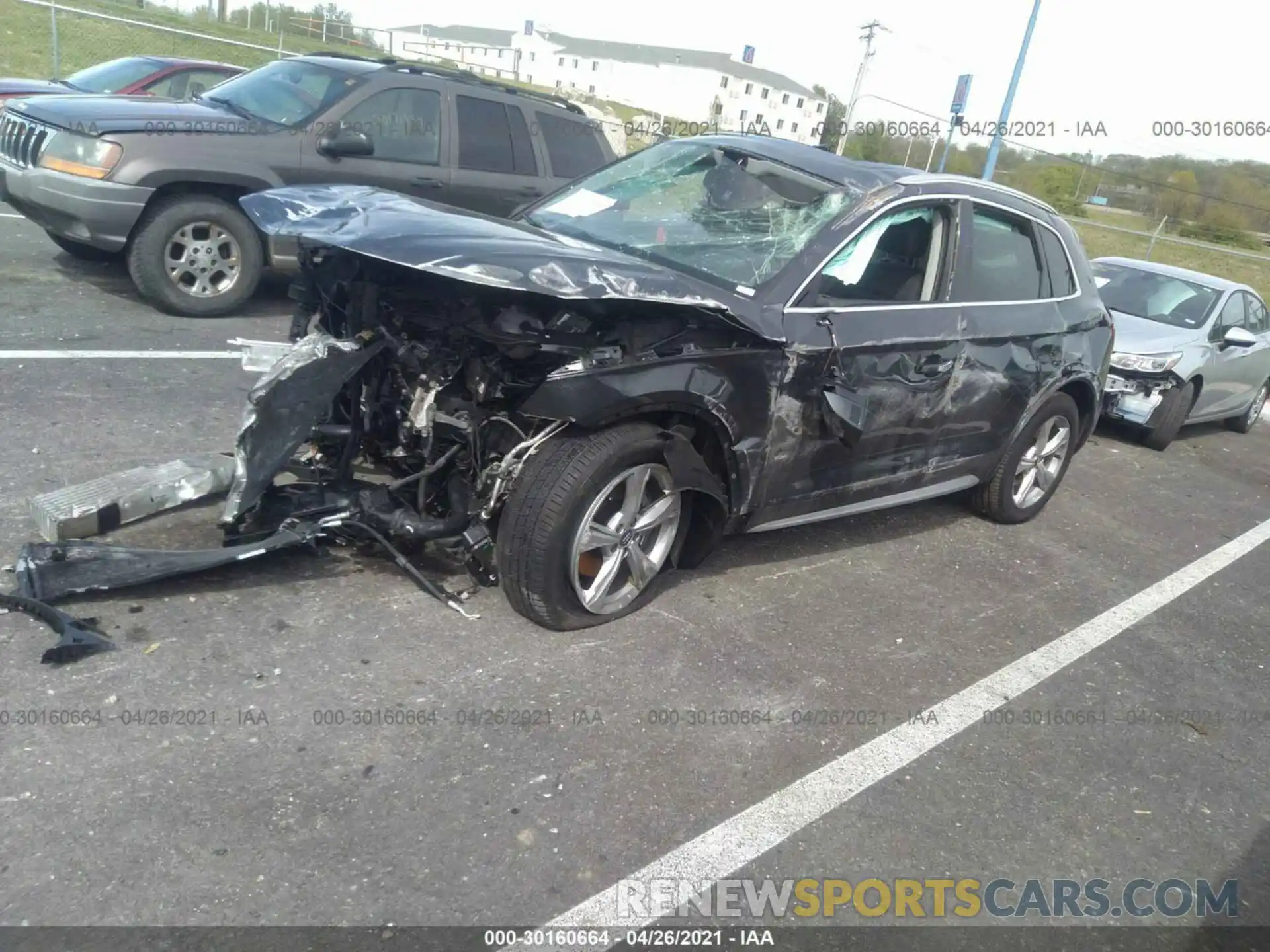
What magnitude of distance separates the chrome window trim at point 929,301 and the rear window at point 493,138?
14.6 ft

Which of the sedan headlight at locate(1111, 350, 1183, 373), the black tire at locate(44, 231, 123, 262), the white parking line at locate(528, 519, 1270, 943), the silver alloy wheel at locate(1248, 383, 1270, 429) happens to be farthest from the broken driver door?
the silver alloy wheel at locate(1248, 383, 1270, 429)

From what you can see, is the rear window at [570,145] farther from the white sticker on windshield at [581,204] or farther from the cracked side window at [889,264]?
the cracked side window at [889,264]

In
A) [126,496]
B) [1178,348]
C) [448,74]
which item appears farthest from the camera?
[1178,348]

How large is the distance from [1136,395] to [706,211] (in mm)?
5871

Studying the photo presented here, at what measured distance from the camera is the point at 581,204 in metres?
4.91

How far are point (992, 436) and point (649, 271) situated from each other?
2.59 m

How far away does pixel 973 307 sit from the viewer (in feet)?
15.9

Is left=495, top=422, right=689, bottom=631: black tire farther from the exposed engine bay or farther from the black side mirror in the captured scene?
the black side mirror

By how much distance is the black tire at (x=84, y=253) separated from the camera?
7879 millimetres

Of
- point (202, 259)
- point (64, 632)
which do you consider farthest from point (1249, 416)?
point (64, 632)

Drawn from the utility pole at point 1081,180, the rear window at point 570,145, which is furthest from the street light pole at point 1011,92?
the rear window at point 570,145

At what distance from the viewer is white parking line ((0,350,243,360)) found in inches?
230

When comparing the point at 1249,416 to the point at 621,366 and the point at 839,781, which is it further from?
the point at 621,366

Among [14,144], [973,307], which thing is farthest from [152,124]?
[973,307]
